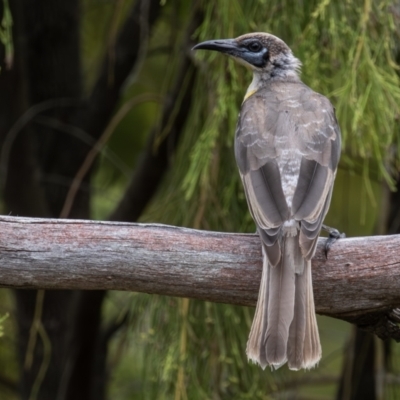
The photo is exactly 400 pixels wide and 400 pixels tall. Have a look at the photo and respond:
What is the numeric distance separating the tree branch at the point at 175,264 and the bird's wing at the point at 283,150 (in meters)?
0.14

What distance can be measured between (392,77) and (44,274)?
6.11 feet

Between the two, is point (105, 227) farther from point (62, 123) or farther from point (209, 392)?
point (62, 123)

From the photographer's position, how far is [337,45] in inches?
179

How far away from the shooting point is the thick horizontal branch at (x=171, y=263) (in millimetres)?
3857

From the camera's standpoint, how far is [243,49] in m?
5.08

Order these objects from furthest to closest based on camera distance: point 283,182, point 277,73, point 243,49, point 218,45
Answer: point 277,73
point 243,49
point 218,45
point 283,182

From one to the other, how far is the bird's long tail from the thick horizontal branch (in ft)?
0.42

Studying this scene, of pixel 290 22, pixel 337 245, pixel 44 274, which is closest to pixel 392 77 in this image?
pixel 290 22

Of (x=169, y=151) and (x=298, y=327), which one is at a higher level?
(x=169, y=151)

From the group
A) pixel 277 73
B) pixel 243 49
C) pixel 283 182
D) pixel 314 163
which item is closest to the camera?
pixel 283 182

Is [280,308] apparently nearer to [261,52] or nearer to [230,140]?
[230,140]

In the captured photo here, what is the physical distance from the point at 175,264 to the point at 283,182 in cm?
72

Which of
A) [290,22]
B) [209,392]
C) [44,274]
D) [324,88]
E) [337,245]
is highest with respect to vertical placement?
[290,22]

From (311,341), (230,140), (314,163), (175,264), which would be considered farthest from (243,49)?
(311,341)
